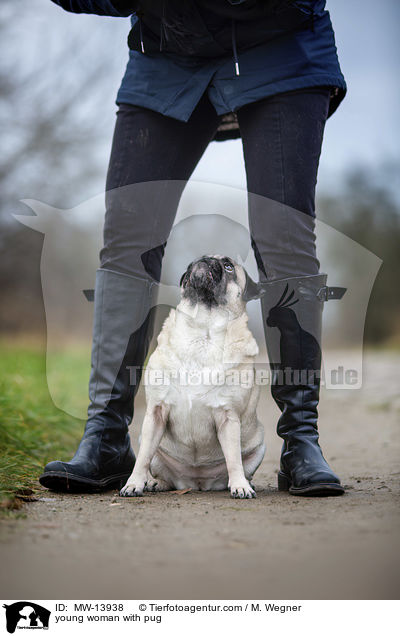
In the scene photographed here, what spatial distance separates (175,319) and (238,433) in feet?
1.89

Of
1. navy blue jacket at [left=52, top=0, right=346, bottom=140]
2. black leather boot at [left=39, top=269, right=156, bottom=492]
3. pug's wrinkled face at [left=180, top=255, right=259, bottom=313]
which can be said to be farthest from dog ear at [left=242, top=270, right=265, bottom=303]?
navy blue jacket at [left=52, top=0, right=346, bottom=140]

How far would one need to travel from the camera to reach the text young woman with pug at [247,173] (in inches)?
91.4

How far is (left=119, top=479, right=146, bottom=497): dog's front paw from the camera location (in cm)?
229

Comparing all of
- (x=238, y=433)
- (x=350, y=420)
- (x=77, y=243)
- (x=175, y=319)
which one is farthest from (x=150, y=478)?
(x=77, y=243)

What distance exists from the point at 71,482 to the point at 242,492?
637 mm

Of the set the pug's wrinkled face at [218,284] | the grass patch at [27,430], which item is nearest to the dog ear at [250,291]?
the pug's wrinkled face at [218,284]

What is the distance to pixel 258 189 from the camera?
7.83 feet

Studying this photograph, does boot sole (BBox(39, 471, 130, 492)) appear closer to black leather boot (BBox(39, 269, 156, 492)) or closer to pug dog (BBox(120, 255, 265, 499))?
black leather boot (BBox(39, 269, 156, 492))

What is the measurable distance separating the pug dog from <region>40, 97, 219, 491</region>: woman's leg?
135 mm

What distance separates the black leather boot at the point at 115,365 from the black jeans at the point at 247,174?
0.09 meters
